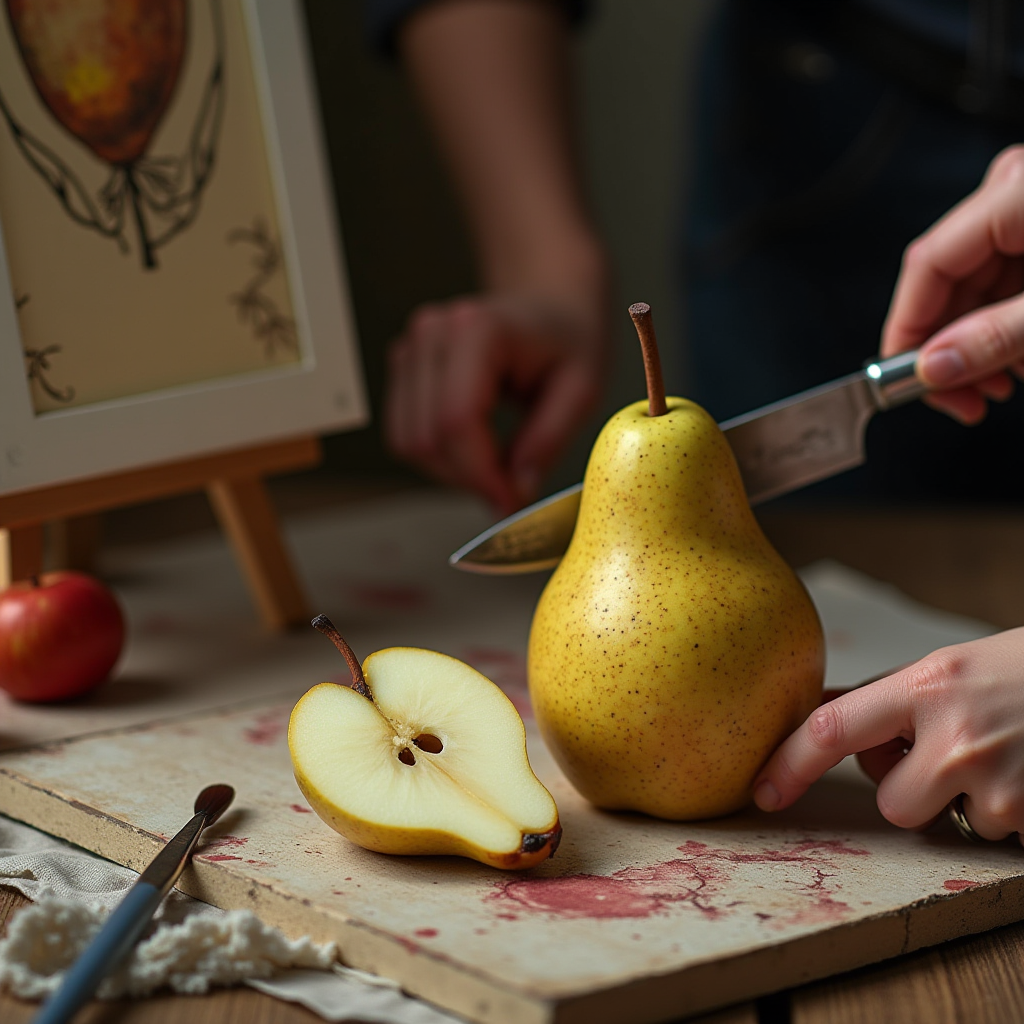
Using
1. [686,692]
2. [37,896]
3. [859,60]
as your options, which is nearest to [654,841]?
[686,692]

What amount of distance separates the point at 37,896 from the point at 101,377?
1.52 ft

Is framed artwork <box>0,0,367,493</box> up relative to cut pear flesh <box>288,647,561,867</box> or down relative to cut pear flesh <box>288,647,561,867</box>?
up

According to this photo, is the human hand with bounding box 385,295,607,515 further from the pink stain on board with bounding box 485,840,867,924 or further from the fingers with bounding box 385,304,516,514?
the pink stain on board with bounding box 485,840,867,924

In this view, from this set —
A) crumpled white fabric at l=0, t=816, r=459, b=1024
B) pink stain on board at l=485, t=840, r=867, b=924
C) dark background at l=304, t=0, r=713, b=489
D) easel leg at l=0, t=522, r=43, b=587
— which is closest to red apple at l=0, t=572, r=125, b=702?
easel leg at l=0, t=522, r=43, b=587

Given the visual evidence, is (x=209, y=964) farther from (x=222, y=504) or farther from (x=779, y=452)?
(x=222, y=504)

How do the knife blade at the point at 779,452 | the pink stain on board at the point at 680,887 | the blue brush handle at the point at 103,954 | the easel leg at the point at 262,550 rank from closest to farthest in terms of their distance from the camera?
the blue brush handle at the point at 103,954 → the pink stain on board at the point at 680,887 → the knife blade at the point at 779,452 → the easel leg at the point at 262,550

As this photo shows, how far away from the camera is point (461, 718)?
0.79m

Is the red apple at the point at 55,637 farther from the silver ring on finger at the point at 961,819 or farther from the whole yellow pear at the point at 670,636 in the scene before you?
the silver ring on finger at the point at 961,819

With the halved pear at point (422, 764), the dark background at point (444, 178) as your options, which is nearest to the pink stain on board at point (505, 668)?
the halved pear at point (422, 764)

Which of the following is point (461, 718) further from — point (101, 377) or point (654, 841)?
point (101, 377)

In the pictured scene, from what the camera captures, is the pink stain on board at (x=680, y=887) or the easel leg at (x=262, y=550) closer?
the pink stain on board at (x=680, y=887)

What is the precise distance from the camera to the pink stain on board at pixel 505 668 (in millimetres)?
1095

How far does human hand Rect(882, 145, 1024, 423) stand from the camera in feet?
3.18

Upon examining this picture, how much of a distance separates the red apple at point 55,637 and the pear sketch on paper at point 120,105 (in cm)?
29
